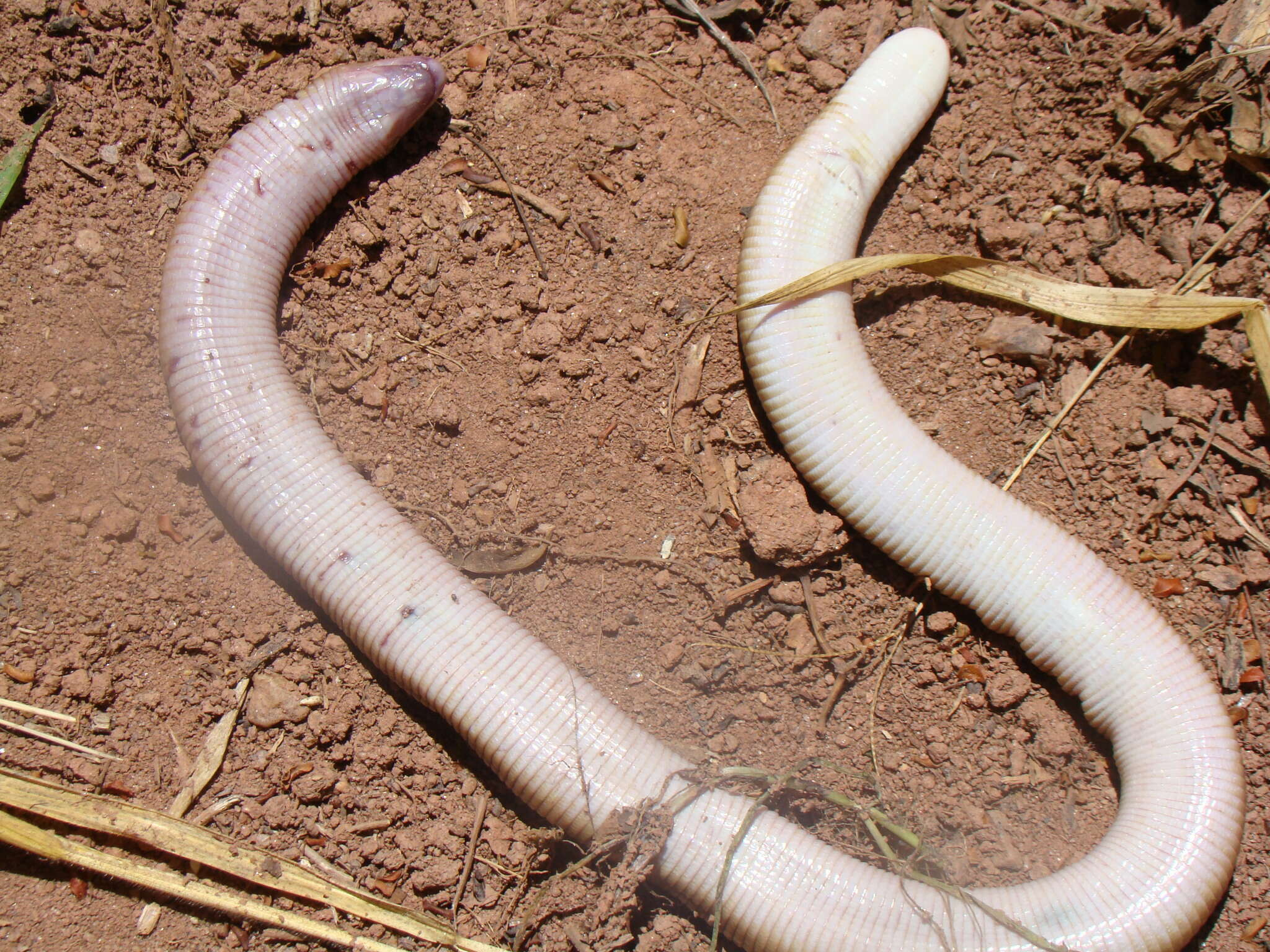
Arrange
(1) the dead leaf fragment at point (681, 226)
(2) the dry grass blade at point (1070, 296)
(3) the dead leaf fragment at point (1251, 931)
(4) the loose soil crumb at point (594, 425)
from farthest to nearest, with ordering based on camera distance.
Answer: (1) the dead leaf fragment at point (681, 226) < (2) the dry grass blade at point (1070, 296) < (3) the dead leaf fragment at point (1251, 931) < (4) the loose soil crumb at point (594, 425)

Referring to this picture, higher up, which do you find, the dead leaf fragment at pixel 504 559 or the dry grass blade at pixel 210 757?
the dead leaf fragment at pixel 504 559

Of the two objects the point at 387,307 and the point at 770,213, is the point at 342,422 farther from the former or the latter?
the point at 770,213

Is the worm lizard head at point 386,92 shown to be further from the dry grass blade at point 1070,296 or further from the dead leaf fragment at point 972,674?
the dead leaf fragment at point 972,674

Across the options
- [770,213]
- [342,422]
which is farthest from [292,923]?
[770,213]

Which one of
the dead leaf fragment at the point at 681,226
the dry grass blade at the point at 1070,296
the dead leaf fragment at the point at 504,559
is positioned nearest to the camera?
the dead leaf fragment at the point at 504,559

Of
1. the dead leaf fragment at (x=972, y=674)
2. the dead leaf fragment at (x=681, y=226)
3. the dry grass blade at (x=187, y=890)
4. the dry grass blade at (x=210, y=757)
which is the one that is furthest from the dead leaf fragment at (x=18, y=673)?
the dead leaf fragment at (x=972, y=674)

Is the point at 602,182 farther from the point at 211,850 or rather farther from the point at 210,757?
the point at 211,850

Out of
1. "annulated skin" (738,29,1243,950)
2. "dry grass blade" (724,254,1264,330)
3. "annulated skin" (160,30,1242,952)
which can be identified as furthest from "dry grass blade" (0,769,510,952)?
"dry grass blade" (724,254,1264,330)
